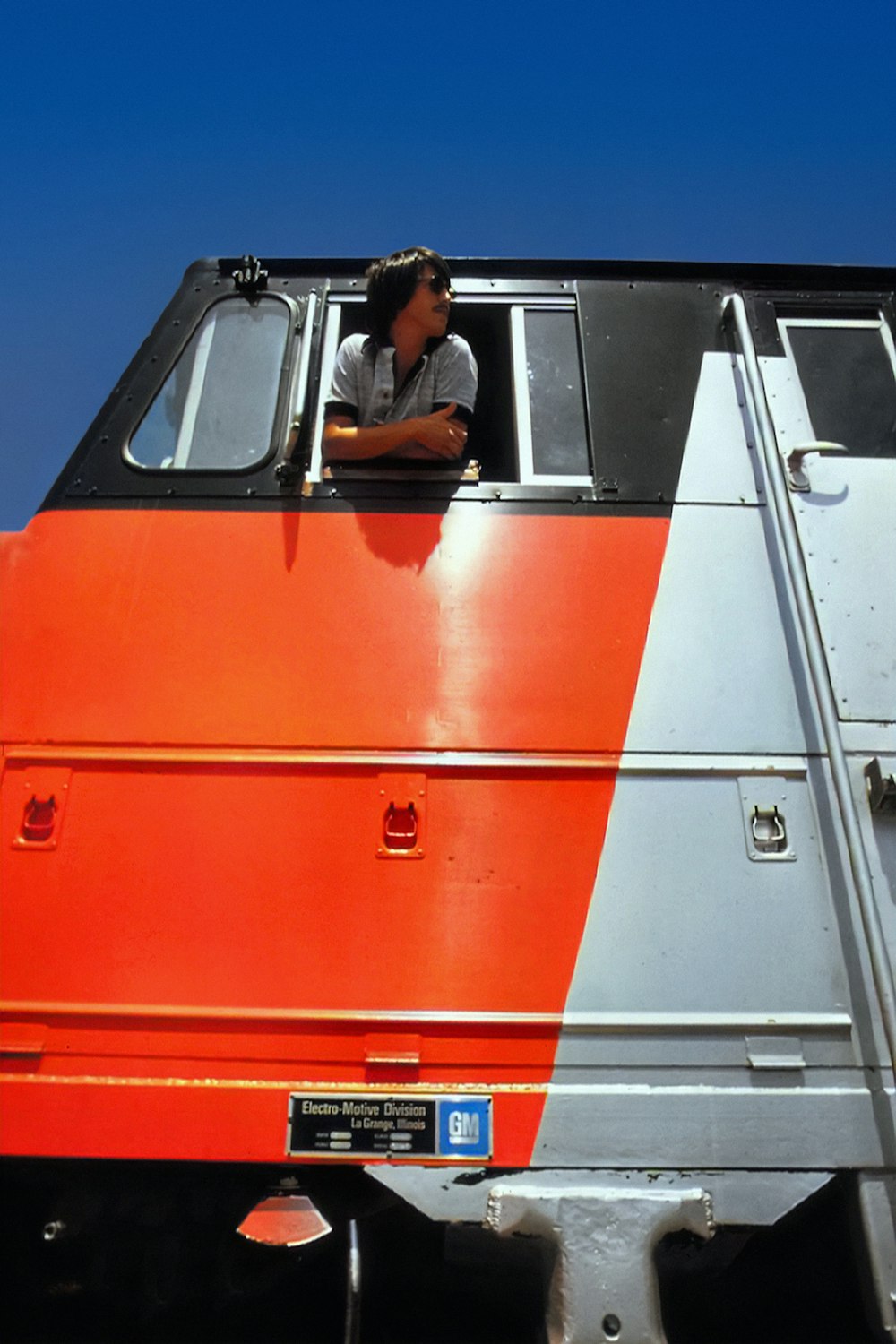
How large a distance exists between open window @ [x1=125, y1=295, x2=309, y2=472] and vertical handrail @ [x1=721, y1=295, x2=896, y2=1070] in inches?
57.7

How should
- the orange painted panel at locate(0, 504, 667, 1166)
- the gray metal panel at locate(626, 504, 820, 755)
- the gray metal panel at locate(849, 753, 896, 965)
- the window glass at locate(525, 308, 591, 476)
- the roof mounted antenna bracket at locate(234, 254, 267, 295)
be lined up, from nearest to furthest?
the orange painted panel at locate(0, 504, 667, 1166)
the gray metal panel at locate(849, 753, 896, 965)
the gray metal panel at locate(626, 504, 820, 755)
the window glass at locate(525, 308, 591, 476)
the roof mounted antenna bracket at locate(234, 254, 267, 295)

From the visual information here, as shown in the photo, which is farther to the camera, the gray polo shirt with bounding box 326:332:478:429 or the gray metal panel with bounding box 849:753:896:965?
the gray polo shirt with bounding box 326:332:478:429

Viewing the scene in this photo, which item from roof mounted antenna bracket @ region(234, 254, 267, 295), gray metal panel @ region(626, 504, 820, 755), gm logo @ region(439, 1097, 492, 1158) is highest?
roof mounted antenna bracket @ region(234, 254, 267, 295)

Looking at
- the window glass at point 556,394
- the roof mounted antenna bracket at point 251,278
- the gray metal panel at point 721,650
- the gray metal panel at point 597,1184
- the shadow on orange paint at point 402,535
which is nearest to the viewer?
the gray metal panel at point 597,1184

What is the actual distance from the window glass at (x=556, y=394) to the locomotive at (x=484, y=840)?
2 centimetres

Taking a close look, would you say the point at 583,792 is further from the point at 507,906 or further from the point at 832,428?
the point at 832,428

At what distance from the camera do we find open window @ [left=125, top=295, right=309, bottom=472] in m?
2.59

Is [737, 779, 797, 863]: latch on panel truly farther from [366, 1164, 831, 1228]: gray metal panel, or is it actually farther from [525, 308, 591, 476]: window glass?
[525, 308, 591, 476]: window glass

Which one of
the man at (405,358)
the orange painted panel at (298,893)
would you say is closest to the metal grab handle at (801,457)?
the man at (405,358)

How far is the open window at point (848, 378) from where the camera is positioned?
2676 millimetres

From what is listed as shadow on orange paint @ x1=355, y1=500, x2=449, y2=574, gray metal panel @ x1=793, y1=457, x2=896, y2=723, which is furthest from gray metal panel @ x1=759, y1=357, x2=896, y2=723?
shadow on orange paint @ x1=355, y1=500, x2=449, y2=574

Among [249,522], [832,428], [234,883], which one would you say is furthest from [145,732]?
[832,428]

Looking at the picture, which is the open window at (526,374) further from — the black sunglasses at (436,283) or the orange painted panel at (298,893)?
the orange painted panel at (298,893)

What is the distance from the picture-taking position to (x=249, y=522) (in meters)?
2.43
